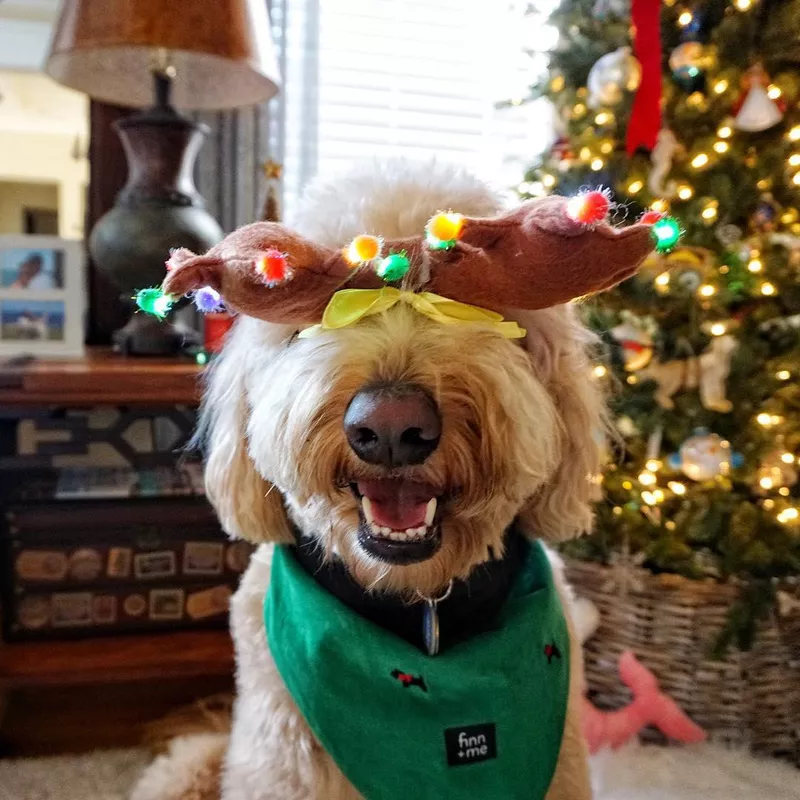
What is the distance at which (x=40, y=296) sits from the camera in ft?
5.53

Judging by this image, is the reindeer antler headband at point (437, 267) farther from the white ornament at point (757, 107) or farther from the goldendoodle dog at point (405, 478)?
the white ornament at point (757, 107)

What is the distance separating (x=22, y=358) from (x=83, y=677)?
0.68 metres

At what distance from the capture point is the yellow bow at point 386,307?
2.77ft

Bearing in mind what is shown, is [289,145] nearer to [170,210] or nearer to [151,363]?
[170,210]

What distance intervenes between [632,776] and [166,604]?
1080 mm

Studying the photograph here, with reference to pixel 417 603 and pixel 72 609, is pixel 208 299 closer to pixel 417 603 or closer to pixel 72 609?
pixel 417 603

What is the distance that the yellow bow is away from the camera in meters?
0.84

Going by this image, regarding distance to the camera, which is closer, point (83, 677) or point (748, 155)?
point (83, 677)

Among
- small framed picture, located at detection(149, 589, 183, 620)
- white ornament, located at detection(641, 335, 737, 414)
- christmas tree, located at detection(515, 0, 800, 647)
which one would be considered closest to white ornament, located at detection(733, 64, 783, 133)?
christmas tree, located at detection(515, 0, 800, 647)

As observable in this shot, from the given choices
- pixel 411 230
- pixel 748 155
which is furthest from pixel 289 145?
pixel 411 230

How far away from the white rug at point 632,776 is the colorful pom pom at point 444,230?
4.04 ft

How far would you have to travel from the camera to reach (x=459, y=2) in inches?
102

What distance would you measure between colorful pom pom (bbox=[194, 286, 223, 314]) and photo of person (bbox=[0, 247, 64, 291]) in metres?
0.96

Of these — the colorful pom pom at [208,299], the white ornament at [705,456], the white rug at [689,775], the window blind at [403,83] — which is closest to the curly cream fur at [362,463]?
the colorful pom pom at [208,299]
